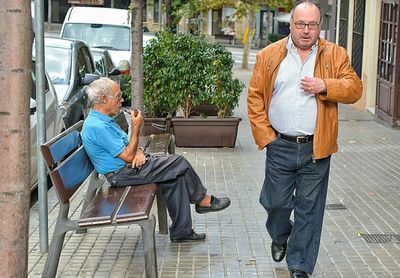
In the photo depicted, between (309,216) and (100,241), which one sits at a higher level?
(309,216)

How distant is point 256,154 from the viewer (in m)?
11.5

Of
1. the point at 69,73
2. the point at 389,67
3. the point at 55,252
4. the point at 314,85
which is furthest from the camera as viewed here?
the point at 389,67

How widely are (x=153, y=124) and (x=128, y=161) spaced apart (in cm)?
546

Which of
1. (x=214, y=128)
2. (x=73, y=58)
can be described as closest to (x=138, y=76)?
(x=214, y=128)

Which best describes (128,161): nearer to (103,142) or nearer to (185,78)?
(103,142)

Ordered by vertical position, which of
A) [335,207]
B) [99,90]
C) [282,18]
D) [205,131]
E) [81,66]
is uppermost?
[282,18]

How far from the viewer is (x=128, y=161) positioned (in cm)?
625

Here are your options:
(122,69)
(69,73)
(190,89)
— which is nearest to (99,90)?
(190,89)

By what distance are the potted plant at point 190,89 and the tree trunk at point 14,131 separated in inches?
326

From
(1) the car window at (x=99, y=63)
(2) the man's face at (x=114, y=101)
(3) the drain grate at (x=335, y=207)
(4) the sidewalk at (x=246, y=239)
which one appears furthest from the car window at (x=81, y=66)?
(2) the man's face at (x=114, y=101)

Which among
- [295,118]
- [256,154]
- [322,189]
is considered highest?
→ [295,118]

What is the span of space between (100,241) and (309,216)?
1931mm

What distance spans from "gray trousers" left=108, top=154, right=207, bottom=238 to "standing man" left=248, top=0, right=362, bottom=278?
3.08 feet

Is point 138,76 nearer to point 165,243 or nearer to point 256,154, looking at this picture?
point 256,154
